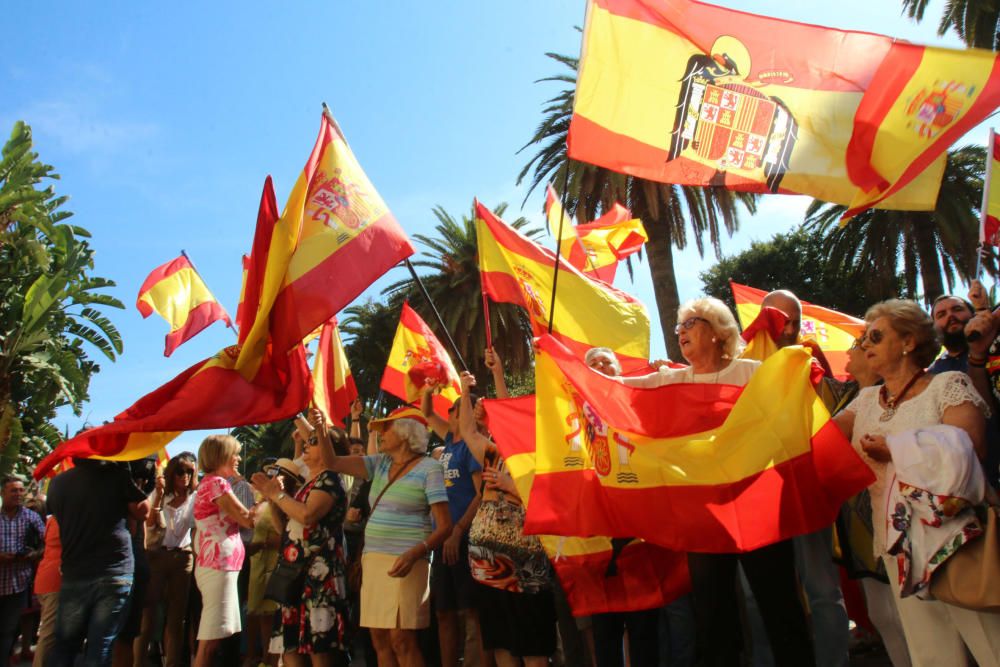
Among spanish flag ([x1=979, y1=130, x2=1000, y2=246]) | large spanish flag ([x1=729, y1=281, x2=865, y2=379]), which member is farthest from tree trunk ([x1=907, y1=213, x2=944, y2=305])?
large spanish flag ([x1=729, y1=281, x2=865, y2=379])

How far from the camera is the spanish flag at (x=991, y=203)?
7121mm

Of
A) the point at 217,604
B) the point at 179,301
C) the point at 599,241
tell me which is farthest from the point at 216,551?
the point at 179,301

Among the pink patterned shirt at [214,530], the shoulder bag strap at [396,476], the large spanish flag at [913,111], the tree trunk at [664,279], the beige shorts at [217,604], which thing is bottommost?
the beige shorts at [217,604]

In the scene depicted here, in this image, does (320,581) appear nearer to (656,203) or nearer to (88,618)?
(88,618)

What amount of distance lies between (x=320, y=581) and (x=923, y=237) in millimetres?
22262

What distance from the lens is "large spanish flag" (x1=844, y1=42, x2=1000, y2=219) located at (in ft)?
15.2

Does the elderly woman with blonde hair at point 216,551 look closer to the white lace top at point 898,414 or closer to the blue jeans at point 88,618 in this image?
the blue jeans at point 88,618

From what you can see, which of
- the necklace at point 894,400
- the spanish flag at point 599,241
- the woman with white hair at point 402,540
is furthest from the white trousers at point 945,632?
the spanish flag at point 599,241

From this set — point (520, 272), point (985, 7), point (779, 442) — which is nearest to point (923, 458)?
point (779, 442)

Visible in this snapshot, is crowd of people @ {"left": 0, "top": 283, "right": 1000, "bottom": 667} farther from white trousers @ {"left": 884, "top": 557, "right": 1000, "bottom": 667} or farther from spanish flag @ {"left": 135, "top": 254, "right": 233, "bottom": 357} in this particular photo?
spanish flag @ {"left": 135, "top": 254, "right": 233, "bottom": 357}

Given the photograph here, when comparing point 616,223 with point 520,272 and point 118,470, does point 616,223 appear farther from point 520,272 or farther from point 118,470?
point 118,470

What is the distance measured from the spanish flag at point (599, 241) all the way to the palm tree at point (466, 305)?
54.2 ft

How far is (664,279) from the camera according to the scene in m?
20.4

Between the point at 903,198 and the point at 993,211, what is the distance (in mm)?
2894
